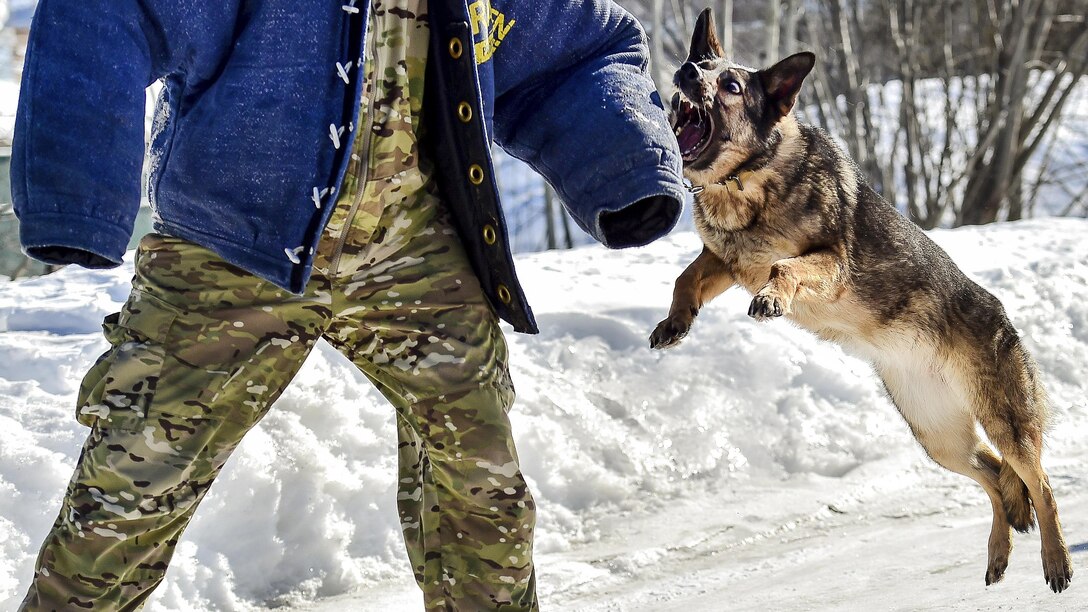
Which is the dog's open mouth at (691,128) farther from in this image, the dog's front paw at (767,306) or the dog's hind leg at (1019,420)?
the dog's hind leg at (1019,420)

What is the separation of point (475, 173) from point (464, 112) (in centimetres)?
11

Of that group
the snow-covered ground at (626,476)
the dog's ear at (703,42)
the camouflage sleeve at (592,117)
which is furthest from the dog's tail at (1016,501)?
the camouflage sleeve at (592,117)

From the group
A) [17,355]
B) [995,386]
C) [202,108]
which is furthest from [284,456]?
[995,386]

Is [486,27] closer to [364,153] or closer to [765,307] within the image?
[364,153]

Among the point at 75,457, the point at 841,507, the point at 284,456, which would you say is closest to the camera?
the point at 75,457

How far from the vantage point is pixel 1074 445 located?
496 centimetres

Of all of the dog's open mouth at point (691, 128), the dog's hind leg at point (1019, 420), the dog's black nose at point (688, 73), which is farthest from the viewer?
the dog's hind leg at point (1019, 420)

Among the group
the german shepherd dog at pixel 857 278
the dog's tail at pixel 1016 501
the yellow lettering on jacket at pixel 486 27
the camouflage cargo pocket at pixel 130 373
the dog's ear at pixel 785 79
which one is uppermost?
the yellow lettering on jacket at pixel 486 27

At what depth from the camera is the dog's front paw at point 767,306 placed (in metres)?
2.87

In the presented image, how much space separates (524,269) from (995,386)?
2696 millimetres

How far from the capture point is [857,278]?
3520 millimetres

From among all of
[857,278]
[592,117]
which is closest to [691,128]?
[857,278]

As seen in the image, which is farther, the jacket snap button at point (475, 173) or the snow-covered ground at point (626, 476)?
the snow-covered ground at point (626, 476)

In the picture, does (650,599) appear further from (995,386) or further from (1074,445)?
(1074,445)
